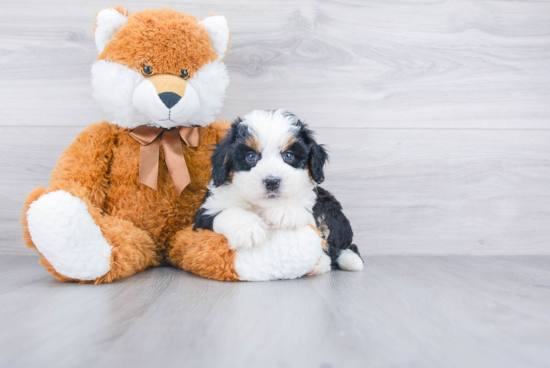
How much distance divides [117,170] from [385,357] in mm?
969

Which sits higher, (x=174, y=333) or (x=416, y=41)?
(x=416, y=41)

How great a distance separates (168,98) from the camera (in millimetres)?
1146

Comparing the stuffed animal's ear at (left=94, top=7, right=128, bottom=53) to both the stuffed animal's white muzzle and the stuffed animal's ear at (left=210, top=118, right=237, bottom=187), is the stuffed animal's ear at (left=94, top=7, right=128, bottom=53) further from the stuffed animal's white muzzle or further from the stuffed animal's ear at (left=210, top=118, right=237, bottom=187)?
the stuffed animal's ear at (left=210, top=118, right=237, bottom=187)

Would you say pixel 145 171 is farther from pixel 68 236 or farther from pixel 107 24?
pixel 107 24

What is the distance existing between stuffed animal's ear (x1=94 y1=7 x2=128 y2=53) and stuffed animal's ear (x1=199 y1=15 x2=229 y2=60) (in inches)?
9.6

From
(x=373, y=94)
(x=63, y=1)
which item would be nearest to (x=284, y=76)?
(x=373, y=94)

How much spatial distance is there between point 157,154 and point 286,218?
47 cm

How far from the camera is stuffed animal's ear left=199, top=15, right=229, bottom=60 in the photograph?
1251 mm

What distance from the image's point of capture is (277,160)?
109 cm

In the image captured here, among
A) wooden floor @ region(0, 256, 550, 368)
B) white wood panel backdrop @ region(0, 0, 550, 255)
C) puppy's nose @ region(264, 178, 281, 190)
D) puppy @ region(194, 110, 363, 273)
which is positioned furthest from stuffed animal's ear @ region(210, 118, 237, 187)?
white wood panel backdrop @ region(0, 0, 550, 255)

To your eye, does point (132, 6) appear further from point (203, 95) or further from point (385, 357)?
point (385, 357)

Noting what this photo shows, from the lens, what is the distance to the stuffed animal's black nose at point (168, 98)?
3.75 ft

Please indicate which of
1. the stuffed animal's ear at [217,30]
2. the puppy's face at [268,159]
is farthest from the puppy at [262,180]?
the stuffed animal's ear at [217,30]

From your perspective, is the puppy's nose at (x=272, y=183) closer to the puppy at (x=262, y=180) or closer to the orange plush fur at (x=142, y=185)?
the puppy at (x=262, y=180)
